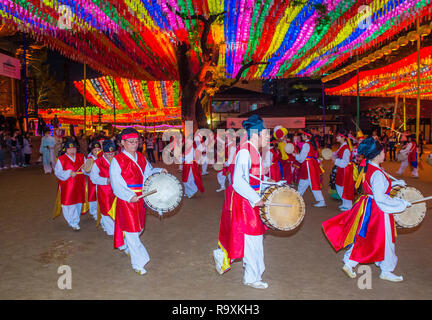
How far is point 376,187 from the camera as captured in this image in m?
3.77

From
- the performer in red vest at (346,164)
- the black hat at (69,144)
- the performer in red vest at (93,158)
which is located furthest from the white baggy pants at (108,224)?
the performer in red vest at (346,164)

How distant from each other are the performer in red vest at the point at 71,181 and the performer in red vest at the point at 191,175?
340 cm

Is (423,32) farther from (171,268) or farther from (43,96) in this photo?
(43,96)

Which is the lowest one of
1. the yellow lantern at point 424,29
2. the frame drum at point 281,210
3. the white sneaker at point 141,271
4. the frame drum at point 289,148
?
the white sneaker at point 141,271

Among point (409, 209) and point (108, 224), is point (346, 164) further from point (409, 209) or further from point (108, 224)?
point (108, 224)

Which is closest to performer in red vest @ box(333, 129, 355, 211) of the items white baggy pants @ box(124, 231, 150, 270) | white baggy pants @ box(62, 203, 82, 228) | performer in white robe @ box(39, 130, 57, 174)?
white baggy pants @ box(124, 231, 150, 270)

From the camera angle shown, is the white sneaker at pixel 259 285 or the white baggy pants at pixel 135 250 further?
the white baggy pants at pixel 135 250

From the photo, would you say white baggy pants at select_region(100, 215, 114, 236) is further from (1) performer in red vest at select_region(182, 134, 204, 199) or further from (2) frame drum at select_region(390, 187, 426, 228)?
(2) frame drum at select_region(390, 187, 426, 228)

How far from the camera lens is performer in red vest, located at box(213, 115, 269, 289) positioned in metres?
3.62

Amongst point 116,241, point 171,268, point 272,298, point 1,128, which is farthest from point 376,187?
point 1,128

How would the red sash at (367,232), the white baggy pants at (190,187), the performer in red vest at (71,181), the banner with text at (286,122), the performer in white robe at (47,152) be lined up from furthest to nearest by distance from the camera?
the banner with text at (286,122)
the performer in white robe at (47,152)
the white baggy pants at (190,187)
the performer in red vest at (71,181)
the red sash at (367,232)

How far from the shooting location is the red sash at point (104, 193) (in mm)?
5574

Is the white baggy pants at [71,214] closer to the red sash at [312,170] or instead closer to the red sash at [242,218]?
the red sash at [242,218]

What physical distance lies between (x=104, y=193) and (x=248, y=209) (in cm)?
271
